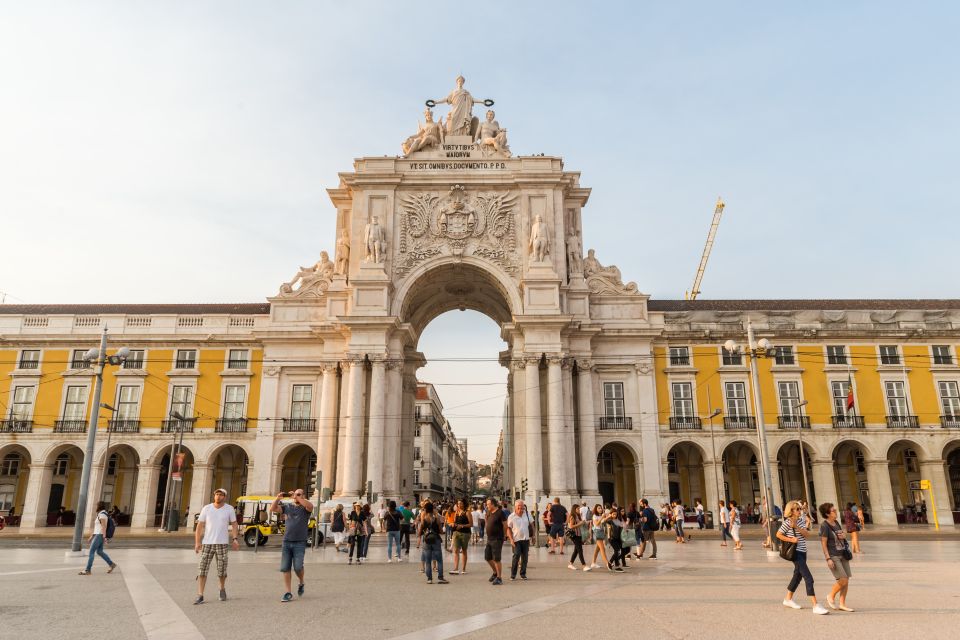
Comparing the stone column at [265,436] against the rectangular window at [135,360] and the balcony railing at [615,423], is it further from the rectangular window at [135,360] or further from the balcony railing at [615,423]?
the balcony railing at [615,423]

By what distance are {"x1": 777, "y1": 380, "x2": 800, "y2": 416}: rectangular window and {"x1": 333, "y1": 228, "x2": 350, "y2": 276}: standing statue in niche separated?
27.7 meters

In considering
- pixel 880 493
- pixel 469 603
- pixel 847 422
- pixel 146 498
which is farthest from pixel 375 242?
pixel 880 493

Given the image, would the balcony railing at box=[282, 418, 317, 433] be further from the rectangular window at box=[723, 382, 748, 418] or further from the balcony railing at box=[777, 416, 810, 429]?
the balcony railing at box=[777, 416, 810, 429]

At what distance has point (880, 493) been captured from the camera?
126ft

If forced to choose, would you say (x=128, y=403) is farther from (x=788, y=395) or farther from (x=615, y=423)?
(x=788, y=395)

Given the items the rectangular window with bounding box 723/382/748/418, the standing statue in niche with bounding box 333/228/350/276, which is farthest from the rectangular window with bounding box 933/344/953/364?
the standing statue in niche with bounding box 333/228/350/276

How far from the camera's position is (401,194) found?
4172 centimetres

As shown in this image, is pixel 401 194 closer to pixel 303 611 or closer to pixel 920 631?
pixel 303 611

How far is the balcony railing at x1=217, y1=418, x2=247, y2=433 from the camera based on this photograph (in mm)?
40125

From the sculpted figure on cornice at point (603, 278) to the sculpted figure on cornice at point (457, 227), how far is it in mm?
5111

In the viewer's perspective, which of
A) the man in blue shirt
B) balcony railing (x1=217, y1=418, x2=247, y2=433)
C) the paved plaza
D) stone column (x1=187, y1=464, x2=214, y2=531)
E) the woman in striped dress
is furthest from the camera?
balcony railing (x1=217, y1=418, x2=247, y2=433)

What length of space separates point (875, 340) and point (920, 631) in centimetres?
3773

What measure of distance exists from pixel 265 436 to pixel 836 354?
3528 centimetres

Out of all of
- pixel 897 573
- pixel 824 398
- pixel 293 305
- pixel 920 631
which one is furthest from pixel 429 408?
pixel 920 631
